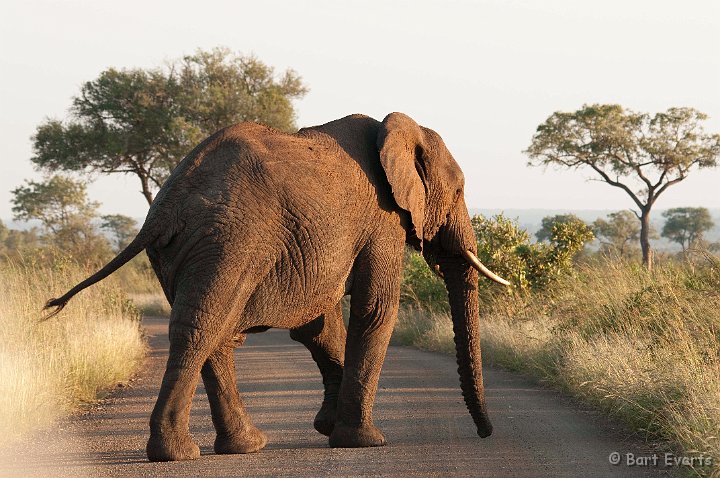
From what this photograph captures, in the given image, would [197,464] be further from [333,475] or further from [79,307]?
[79,307]

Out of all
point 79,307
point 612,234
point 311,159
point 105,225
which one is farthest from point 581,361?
point 105,225

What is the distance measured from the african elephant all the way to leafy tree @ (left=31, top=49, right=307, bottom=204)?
25596 mm

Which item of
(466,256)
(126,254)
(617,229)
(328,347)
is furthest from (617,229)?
(126,254)

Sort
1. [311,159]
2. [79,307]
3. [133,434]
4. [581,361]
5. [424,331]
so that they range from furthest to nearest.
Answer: [424,331] < [79,307] < [581,361] < [133,434] < [311,159]

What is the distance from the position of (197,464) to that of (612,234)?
66.4 metres

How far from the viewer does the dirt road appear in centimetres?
789

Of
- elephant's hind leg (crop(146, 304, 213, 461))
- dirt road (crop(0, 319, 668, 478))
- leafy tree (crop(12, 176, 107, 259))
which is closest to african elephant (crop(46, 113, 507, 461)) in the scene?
elephant's hind leg (crop(146, 304, 213, 461))

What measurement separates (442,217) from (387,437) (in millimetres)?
1968

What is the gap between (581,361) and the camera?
11.6 m

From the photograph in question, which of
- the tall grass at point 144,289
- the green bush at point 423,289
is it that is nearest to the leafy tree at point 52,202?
the tall grass at point 144,289

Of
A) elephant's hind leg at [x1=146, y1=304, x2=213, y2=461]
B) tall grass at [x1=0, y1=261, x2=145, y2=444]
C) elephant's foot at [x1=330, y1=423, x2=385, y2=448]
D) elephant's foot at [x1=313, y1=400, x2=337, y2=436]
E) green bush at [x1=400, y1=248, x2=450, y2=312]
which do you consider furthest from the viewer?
green bush at [x1=400, y1=248, x2=450, y2=312]

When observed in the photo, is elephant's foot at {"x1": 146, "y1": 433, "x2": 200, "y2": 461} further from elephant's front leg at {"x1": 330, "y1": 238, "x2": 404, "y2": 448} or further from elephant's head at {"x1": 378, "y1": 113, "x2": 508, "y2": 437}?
elephant's head at {"x1": 378, "y1": 113, "x2": 508, "y2": 437}

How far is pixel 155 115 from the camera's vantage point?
35406 millimetres

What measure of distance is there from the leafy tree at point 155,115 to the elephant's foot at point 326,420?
2581 cm
